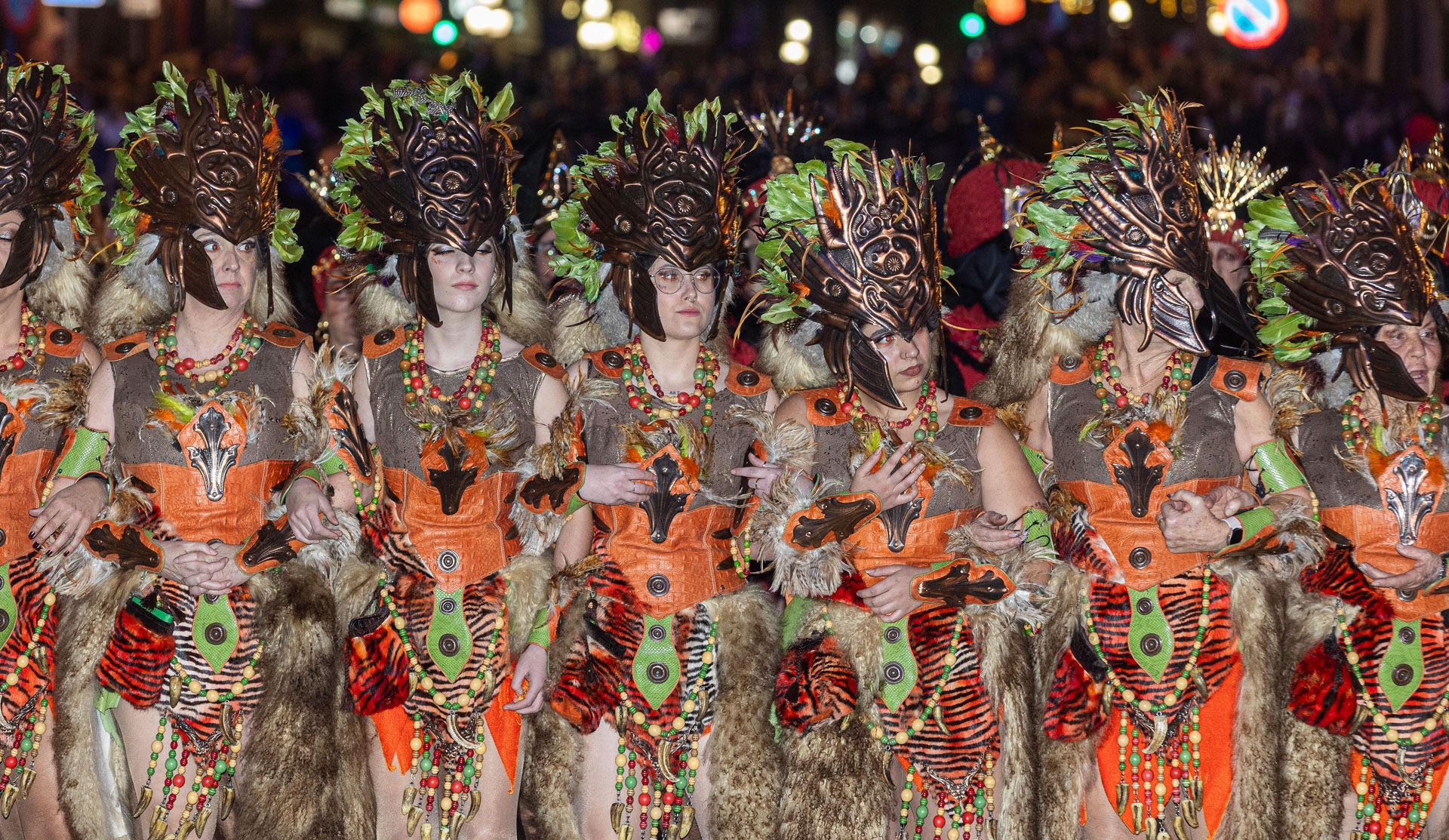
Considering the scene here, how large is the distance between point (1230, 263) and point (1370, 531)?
1.48 metres

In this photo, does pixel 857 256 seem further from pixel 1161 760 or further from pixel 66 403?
pixel 66 403

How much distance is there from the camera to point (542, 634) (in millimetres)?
4070

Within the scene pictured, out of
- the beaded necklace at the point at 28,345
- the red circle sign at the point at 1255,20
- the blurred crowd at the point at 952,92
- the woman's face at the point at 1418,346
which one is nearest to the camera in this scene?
the woman's face at the point at 1418,346

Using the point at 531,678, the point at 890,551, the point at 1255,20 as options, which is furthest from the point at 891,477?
the point at 1255,20

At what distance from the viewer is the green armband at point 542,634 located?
4.07 m

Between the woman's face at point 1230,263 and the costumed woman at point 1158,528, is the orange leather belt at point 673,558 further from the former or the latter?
the woman's face at point 1230,263

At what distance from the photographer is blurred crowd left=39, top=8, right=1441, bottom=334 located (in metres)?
11.3

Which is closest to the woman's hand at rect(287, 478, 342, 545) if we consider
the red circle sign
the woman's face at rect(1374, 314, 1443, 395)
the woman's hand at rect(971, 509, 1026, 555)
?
the woman's hand at rect(971, 509, 1026, 555)

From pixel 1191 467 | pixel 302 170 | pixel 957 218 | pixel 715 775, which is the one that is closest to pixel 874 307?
pixel 1191 467

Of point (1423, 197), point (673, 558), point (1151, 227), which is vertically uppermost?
point (1423, 197)

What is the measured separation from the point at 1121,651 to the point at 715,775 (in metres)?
1.13

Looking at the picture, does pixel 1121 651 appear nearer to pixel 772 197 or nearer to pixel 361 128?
pixel 772 197

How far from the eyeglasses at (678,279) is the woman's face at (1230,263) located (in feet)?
6.88

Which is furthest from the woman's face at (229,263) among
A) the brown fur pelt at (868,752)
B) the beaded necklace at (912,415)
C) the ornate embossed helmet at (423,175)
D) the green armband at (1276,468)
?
the green armband at (1276,468)
